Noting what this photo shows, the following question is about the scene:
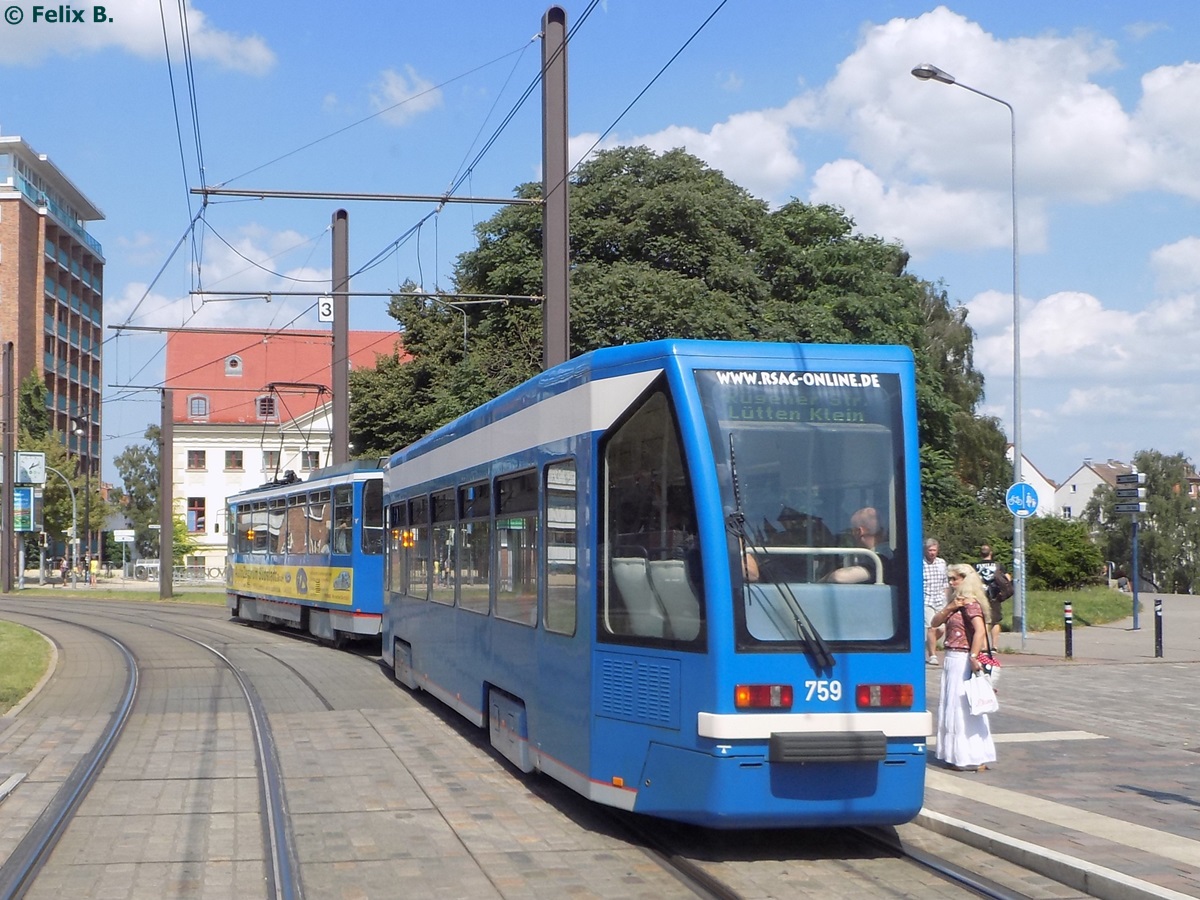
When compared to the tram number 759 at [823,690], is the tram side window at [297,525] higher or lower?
higher

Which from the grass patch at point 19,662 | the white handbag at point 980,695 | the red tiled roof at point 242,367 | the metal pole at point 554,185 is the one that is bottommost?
the grass patch at point 19,662

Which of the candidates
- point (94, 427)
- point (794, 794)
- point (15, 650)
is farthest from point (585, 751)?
point (94, 427)

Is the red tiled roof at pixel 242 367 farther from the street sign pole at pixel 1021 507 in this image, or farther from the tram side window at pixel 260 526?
the street sign pole at pixel 1021 507

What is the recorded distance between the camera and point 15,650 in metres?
22.9

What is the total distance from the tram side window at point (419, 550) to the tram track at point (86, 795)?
1793mm

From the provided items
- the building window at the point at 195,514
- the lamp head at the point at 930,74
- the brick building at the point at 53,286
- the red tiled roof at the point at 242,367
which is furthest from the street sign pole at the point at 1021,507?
the building window at the point at 195,514

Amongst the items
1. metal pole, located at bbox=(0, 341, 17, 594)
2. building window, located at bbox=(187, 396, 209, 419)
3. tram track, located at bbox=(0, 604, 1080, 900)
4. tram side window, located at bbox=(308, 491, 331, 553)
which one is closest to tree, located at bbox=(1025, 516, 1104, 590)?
tram side window, located at bbox=(308, 491, 331, 553)

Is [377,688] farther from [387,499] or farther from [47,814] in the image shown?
[47,814]

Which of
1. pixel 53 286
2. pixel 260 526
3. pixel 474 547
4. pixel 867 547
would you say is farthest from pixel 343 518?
pixel 53 286

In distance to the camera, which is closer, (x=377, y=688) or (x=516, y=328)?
(x=377, y=688)

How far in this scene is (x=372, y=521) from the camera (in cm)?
2245

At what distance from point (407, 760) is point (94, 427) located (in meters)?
96.5

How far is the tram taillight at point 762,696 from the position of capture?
7.41m

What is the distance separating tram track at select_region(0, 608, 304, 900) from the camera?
24.2 feet
